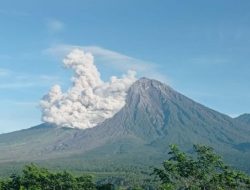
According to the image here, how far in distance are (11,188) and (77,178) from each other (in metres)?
10.2

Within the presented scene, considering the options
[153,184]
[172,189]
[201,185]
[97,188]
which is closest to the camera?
[172,189]

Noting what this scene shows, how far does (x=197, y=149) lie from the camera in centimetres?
7088

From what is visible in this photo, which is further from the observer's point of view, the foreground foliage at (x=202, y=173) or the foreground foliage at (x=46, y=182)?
the foreground foliage at (x=46, y=182)

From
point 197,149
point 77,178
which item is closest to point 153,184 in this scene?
point 77,178

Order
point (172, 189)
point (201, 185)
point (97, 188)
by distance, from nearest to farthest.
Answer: point (172, 189), point (201, 185), point (97, 188)

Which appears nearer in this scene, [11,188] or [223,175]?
[223,175]

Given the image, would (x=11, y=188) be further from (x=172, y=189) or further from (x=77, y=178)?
(x=172, y=189)

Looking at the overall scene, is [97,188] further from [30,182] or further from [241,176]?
[241,176]

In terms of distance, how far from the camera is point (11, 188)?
86.3 metres

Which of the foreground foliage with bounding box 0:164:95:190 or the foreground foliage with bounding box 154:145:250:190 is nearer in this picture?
the foreground foliage with bounding box 154:145:250:190

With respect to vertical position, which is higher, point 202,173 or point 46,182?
point 46,182

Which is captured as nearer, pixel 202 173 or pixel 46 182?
pixel 202 173

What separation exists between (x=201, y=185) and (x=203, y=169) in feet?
6.56

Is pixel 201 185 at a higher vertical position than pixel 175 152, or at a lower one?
lower
